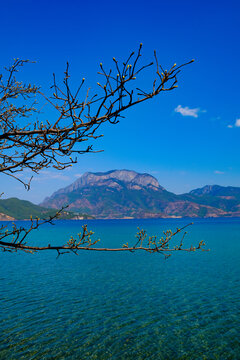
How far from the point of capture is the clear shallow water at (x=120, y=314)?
1838cm

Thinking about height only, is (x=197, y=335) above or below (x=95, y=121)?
below

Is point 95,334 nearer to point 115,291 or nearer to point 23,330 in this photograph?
point 23,330

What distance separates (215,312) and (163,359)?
1041 centimetres

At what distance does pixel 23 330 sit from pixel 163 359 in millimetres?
11295

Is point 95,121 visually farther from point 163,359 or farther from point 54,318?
point 54,318

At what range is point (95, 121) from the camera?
5492 millimetres

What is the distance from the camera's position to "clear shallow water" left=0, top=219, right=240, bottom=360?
18375mm

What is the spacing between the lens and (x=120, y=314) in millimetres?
24953

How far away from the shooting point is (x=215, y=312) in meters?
25.4

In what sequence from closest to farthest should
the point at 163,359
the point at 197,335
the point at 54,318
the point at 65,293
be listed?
the point at 163,359, the point at 197,335, the point at 54,318, the point at 65,293

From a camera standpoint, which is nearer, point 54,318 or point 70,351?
point 70,351

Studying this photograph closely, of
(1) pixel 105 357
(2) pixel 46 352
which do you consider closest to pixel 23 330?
(2) pixel 46 352

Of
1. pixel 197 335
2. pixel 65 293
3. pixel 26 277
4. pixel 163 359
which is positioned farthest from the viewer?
pixel 26 277

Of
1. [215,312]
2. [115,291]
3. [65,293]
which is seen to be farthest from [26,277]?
[215,312]
